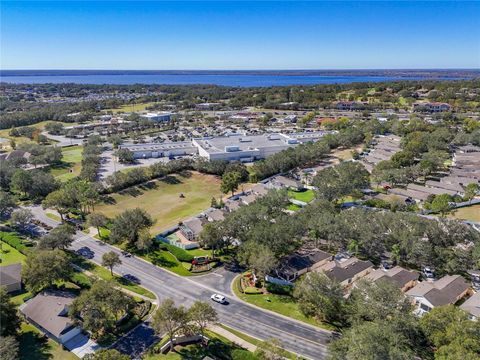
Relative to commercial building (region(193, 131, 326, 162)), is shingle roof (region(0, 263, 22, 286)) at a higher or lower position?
lower

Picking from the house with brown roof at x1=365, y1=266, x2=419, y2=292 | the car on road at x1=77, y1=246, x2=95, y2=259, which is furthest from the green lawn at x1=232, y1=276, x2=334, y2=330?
the car on road at x1=77, y1=246, x2=95, y2=259

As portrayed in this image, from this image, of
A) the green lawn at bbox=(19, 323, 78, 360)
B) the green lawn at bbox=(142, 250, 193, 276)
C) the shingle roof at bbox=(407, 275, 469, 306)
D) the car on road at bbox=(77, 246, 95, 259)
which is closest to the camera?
the green lawn at bbox=(19, 323, 78, 360)

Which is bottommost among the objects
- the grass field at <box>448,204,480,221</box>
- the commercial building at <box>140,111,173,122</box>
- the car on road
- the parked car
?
the car on road

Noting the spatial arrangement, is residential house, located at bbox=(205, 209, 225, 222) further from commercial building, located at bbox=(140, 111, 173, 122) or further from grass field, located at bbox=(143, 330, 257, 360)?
commercial building, located at bbox=(140, 111, 173, 122)

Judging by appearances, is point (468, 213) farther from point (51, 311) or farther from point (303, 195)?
point (51, 311)

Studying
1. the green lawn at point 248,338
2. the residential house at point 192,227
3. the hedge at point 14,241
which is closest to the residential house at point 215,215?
the residential house at point 192,227

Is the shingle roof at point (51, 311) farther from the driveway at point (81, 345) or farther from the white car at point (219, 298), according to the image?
the white car at point (219, 298)

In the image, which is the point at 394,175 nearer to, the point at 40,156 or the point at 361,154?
the point at 361,154

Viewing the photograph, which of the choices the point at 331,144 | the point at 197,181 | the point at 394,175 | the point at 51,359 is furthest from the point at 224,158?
the point at 51,359
